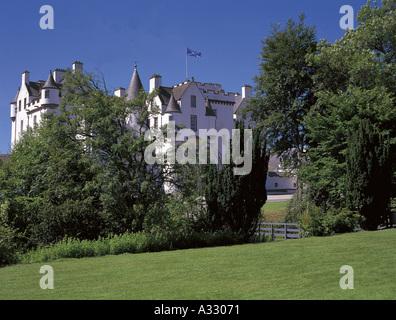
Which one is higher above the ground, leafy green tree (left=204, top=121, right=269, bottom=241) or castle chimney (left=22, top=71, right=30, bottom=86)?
castle chimney (left=22, top=71, right=30, bottom=86)

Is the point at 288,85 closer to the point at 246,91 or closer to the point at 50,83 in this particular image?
the point at 50,83

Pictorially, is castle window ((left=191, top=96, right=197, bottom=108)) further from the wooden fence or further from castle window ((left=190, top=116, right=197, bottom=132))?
the wooden fence

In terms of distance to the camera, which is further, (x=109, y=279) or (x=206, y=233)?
(x=206, y=233)

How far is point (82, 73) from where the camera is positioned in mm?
18641

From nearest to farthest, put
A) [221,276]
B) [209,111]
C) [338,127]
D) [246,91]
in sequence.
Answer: [221,276] < [338,127] < [209,111] < [246,91]

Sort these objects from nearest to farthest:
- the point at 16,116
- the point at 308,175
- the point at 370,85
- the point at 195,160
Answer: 1. the point at 195,160
2. the point at 308,175
3. the point at 370,85
4. the point at 16,116

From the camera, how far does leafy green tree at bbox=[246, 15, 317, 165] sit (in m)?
30.2

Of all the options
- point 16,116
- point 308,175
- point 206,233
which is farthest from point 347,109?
point 16,116

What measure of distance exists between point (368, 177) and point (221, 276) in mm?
14699

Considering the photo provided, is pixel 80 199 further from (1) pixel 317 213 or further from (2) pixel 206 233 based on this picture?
(1) pixel 317 213

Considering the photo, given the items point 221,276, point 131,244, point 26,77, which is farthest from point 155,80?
point 221,276

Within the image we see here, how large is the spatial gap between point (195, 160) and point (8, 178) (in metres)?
11.3

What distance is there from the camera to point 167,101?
53.8 metres

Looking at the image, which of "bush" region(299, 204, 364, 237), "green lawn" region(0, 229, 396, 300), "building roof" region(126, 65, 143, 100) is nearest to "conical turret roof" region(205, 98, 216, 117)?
"building roof" region(126, 65, 143, 100)
